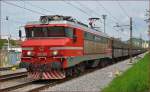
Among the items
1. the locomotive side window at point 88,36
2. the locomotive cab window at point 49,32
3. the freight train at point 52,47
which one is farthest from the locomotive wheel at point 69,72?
the locomotive side window at point 88,36

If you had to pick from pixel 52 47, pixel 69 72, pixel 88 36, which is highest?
pixel 88 36

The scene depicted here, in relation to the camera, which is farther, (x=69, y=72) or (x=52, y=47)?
(x=69, y=72)

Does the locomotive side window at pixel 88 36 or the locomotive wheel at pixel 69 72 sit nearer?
the locomotive wheel at pixel 69 72

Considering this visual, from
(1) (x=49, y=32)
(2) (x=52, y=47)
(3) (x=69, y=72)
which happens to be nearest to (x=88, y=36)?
(3) (x=69, y=72)

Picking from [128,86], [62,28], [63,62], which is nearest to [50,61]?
[63,62]

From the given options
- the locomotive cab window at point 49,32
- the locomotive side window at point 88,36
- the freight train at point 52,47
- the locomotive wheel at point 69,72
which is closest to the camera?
the freight train at point 52,47

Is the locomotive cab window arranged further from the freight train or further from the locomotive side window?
the locomotive side window

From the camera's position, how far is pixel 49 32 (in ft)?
63.8

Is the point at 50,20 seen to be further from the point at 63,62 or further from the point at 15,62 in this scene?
the point at 15,62

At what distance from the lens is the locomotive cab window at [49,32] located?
63.3ft

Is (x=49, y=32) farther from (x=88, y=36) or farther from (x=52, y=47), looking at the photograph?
(x=88, y=36)

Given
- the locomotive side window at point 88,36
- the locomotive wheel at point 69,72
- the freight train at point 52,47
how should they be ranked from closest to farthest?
the freight train at point 52,47 < the locomotive wheel at point 69,72 < the locomotive side window at point 88,36

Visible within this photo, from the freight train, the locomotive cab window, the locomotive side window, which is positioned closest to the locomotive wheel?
the freight train

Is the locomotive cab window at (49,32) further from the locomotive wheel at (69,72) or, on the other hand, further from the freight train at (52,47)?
the locomotive wheel at (69,72)
